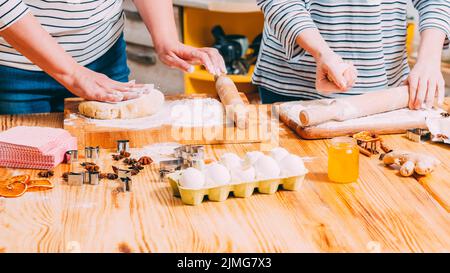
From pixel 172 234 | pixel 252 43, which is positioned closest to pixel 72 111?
pixel 172 234

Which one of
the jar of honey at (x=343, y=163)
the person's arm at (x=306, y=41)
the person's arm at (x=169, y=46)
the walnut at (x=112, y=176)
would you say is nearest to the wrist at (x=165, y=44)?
the person's arm at (x=169, y=46)

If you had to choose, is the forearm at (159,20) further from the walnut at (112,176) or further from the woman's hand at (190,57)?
the walnut at (112,176)

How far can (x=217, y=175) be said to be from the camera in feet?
4.57

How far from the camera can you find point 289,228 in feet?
4.25

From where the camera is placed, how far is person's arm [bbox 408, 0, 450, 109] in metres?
1.96

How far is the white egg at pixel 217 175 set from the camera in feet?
4.56

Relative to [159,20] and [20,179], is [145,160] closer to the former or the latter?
[20,179]

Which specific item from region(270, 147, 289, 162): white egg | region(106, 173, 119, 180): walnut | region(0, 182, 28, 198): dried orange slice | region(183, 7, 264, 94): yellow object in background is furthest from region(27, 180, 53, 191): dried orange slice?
region(183, 7, 264, 94): yellow object in background

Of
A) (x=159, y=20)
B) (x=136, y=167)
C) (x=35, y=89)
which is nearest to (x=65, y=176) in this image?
(x=136, y=167)

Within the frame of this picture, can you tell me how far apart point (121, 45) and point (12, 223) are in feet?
3.28

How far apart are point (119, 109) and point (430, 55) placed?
90cm

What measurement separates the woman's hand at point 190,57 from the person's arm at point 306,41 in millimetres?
193

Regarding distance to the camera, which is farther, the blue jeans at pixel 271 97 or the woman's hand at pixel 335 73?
the blue jeans at pixel 271 97
